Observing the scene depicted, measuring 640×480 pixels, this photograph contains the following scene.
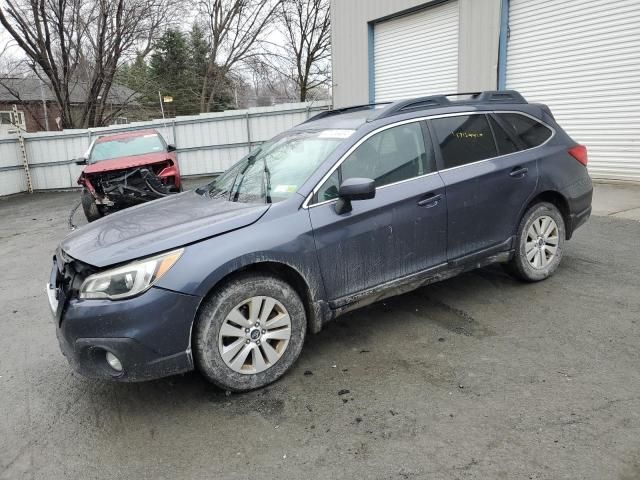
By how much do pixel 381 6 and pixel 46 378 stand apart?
13513 millimetres

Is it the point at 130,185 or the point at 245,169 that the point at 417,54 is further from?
the point at 245,169

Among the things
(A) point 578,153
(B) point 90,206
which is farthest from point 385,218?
(B) point 90,206

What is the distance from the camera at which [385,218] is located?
139 inches

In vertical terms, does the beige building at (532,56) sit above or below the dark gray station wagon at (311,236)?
above

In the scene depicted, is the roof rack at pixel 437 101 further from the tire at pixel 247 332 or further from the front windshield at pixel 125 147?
the front windshield at pixel 125 147

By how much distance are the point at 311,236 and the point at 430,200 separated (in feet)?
3.48

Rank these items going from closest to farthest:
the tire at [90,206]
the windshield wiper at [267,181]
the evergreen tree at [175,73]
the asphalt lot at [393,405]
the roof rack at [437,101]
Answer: the asphalt lot at [393,405] → the windshield wiper at [267,181] → the roof rack at [437,101] → the tire at [90,206] → the evergreen tree at [175,73]

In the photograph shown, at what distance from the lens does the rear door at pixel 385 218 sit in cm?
336

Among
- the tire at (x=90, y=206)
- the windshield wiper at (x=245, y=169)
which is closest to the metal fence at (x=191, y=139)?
the tire at (x=90, y=206)

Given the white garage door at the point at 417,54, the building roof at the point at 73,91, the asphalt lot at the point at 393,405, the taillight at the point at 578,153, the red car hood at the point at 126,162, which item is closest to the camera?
the asphalt lot at the point at 393,405

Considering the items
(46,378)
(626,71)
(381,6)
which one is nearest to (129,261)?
(46,378)

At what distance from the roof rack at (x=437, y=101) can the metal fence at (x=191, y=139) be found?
41.8 feet

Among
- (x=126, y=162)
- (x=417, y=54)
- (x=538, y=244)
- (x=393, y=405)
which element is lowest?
(x=393, y=405)

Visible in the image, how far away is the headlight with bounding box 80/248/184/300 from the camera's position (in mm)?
2783
